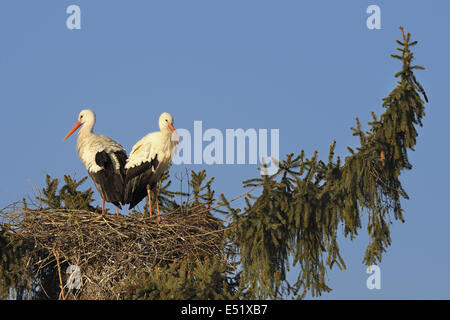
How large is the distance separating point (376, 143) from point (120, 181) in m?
→ 6.34

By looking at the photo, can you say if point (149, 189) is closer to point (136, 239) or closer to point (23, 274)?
point (136, 239)

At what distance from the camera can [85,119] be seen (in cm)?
1966

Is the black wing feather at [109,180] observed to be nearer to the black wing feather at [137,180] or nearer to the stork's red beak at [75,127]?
the black wing feather at [137,180]

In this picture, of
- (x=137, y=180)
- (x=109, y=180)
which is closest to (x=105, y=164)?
(x=109, y=180)

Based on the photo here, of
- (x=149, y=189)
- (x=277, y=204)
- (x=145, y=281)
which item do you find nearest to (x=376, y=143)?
(x=277, y=204)

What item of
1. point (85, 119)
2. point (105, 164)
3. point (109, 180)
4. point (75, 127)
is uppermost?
point (85, 119)

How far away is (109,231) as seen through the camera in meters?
16.4

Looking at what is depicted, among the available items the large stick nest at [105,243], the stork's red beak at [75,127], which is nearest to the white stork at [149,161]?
the large stick nest at [105,243]

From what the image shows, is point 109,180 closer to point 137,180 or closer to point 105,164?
point 105,164

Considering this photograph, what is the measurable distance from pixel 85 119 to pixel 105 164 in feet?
6.64

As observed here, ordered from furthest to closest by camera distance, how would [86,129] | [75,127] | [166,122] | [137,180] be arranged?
[75,127]
[86,129]
[166,122]
[137,180]

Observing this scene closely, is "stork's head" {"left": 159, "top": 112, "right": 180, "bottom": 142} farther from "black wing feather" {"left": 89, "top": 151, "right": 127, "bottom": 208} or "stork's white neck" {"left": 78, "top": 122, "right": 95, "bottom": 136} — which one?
"stork's white neck" {"left": 78, "top": 122, "right": 95, "bottom": 136}

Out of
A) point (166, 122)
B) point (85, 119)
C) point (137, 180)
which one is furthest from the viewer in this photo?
point (85, 119)

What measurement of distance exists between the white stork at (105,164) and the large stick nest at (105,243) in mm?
1268
